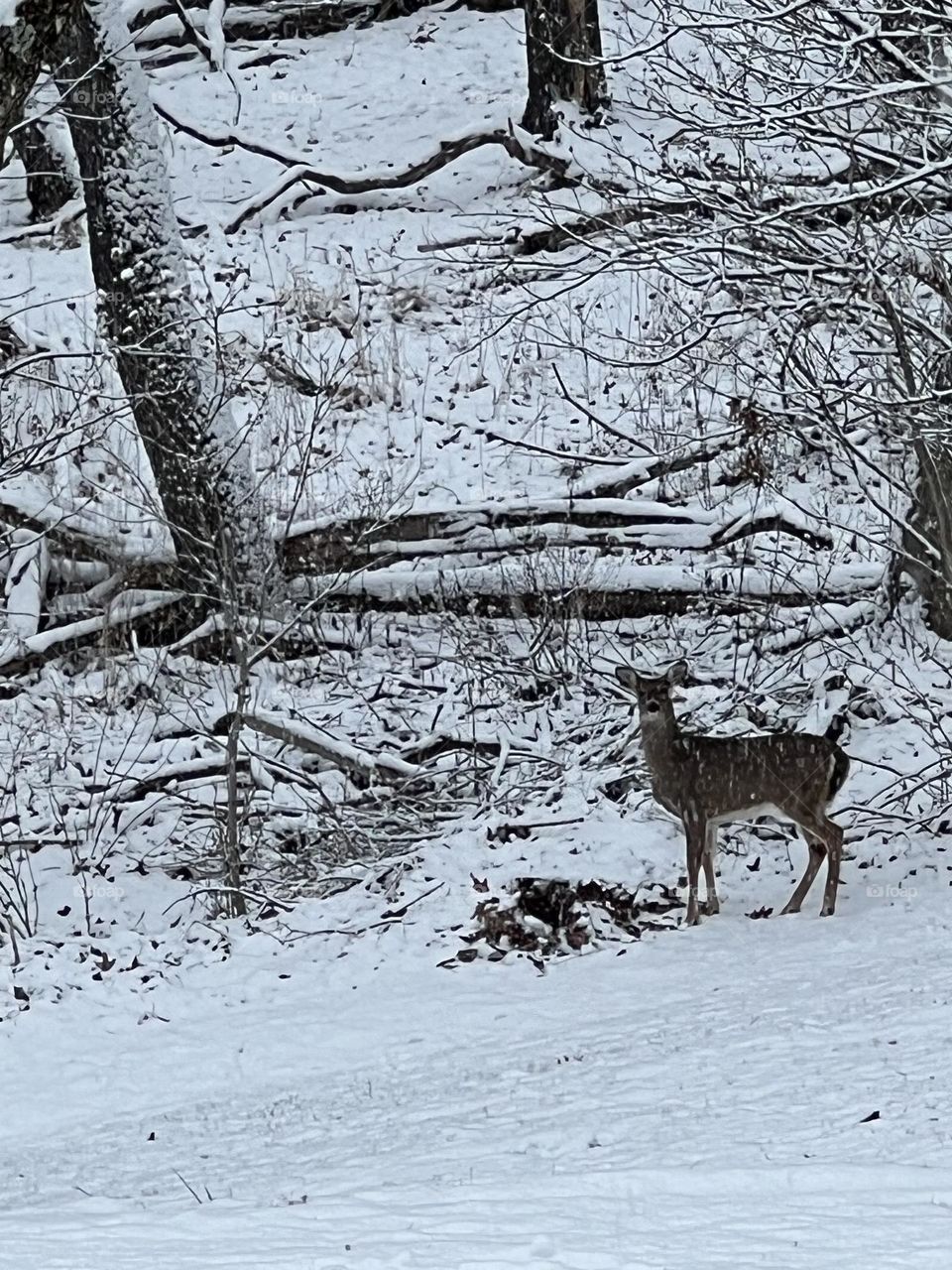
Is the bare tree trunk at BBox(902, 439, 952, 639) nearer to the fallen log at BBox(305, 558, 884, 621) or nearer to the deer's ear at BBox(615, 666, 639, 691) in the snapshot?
the fallen log at BBox(305, 558, 884, 621)

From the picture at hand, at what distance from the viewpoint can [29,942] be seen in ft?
32.3

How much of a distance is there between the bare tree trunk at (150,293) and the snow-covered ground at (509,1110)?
13.7 ft

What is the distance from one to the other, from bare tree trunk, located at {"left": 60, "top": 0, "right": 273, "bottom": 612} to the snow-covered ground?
13.7 ft

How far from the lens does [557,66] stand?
60.0 ft

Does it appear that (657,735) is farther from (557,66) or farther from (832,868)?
(557,66)

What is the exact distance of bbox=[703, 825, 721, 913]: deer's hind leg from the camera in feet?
31.4

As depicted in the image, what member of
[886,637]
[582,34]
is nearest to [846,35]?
[886,637]

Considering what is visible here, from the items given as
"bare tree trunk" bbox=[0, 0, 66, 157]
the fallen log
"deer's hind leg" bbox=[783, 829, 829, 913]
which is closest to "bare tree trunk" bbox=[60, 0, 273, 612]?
the fallen log

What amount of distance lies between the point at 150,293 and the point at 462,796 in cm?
436

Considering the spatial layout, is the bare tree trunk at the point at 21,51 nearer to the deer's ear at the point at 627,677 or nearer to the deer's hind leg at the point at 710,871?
the deer's ear at the point at 627,677

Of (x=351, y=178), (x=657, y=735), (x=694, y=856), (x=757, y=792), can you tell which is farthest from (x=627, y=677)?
(x=351, y=178)

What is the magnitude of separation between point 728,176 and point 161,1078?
6.97 m

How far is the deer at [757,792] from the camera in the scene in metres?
9.45

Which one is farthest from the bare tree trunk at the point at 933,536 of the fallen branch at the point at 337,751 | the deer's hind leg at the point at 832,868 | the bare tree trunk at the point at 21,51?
the bare tree trunk at the point at 21,51
